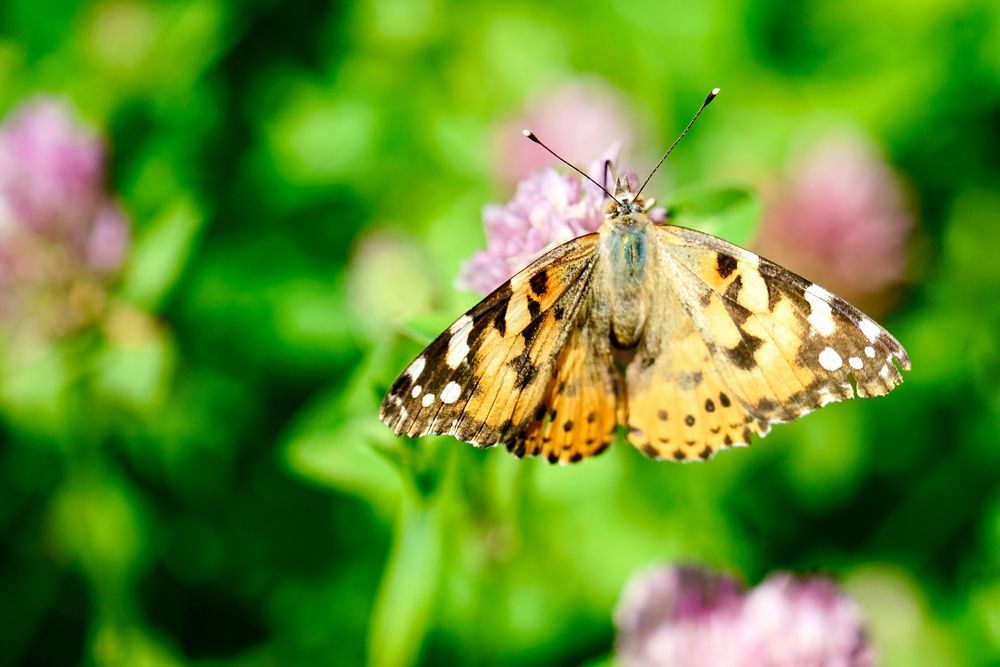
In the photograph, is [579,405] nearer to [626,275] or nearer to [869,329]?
[626,275]

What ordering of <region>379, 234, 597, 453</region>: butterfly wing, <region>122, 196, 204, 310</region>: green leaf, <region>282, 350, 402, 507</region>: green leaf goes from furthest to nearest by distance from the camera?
<region>122, 196, 204, 310</region>: green leaf
<region>282, 350, 402, 507</region>: green leaf
<region>379, 234, 597, 453</region>: butterfly wing

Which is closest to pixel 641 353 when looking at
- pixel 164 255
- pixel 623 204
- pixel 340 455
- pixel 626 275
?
pixel 626 275

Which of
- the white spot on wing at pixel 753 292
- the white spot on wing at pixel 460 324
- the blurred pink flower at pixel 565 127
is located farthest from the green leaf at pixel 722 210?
the blurred pink flower at pixel 565 127

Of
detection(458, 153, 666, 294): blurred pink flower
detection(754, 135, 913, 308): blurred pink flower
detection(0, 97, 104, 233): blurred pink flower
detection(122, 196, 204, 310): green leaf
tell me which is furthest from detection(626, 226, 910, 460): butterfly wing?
detection(0, 97, 104, 233): blurred pink flower

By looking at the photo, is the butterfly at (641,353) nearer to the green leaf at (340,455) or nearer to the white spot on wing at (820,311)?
the white spot on wing at (820,311)

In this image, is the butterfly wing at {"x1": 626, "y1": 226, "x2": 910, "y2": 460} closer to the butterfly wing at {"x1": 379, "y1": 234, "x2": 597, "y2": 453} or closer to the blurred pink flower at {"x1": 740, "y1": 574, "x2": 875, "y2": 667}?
the butterfly wing at {"x1": 379, "y1": 234, "x2": 597, "y2": 453}

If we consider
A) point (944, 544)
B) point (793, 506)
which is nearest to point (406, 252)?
point (793, 506)

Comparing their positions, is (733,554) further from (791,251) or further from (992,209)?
(992,209)
